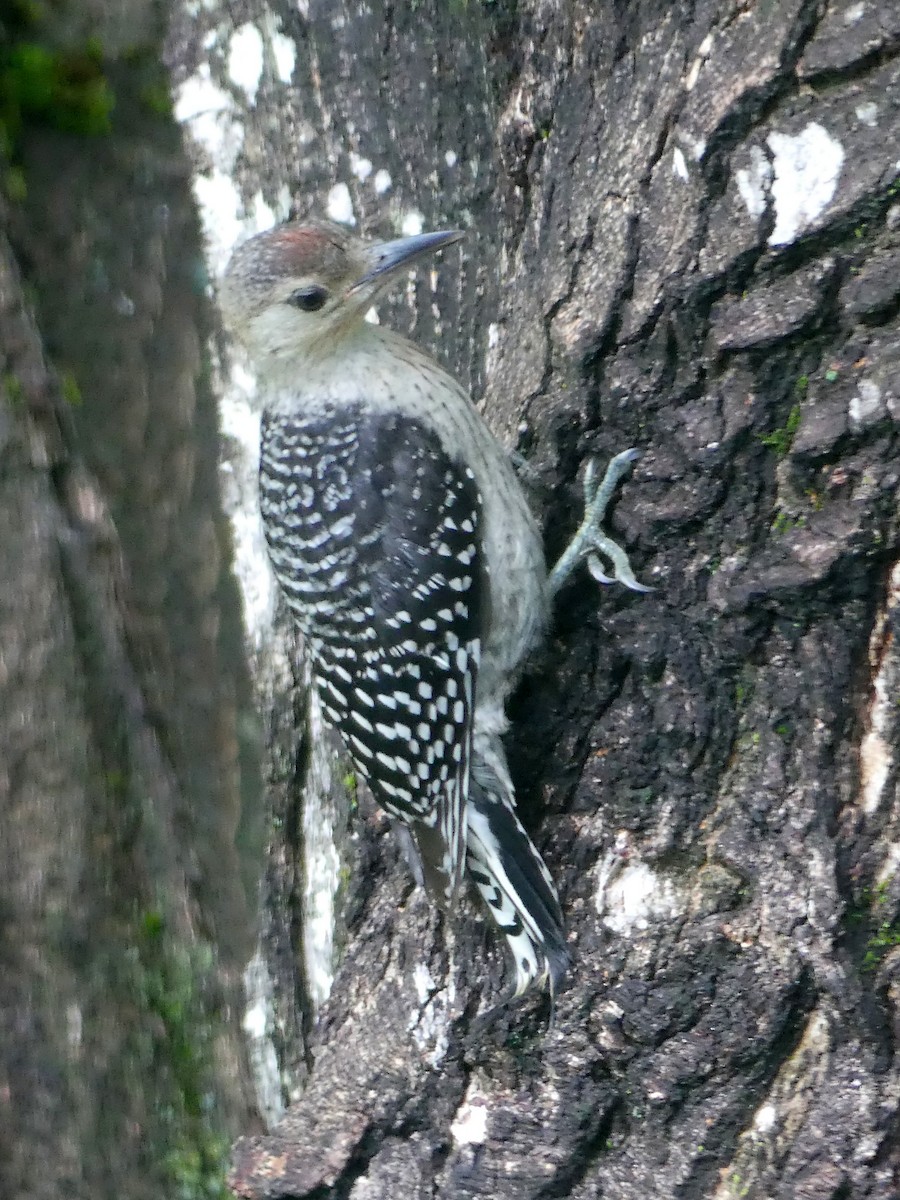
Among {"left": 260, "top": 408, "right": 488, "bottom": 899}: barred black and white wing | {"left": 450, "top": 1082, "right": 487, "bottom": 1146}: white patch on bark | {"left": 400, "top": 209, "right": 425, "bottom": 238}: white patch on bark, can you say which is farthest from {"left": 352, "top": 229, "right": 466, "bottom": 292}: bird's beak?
{"left": 450, "top": 1082, "right": 487, "bottom": 1146}: white patch on bark

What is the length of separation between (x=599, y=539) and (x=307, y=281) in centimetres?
84

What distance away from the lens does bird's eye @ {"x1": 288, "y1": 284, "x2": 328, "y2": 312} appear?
7.75 feet

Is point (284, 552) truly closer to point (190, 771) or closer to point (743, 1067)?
point (190, 771)

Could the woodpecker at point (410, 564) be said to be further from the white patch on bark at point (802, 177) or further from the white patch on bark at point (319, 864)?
the white patch on bark at point (802, 177)

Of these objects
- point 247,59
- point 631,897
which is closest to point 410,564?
point 631,897

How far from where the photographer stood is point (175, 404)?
2.84m

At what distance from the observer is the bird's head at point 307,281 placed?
2.29m

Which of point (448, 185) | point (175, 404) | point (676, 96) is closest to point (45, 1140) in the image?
point (175, 404)

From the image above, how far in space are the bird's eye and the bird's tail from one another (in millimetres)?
1013

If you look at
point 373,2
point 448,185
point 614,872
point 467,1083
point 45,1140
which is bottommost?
point 45,1140

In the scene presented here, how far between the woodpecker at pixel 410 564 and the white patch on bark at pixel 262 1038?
796 millimetres

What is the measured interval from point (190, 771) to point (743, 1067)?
1.75 m

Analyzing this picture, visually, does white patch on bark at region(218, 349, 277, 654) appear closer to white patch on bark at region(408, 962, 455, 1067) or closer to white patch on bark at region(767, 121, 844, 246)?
white patch on bark at region(408, 962, 455, 1067)

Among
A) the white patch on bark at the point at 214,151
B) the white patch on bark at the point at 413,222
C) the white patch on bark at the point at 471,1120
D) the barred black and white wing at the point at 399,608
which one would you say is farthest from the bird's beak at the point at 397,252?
the white patch on bark at the point at 471,1120
